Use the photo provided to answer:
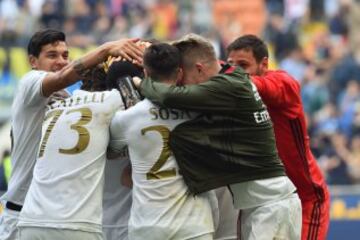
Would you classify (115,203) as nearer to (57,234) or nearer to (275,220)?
(57,234)

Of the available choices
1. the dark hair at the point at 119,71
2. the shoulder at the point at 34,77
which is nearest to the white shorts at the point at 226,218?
the dark hair at the point at 119,71

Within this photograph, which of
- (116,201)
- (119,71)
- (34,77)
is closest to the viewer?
(119,71)

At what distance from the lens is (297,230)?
7090mm

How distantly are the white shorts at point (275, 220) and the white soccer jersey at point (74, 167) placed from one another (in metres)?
0.94

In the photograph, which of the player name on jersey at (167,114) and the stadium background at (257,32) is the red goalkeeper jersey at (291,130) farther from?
the stadium background at (257,32)

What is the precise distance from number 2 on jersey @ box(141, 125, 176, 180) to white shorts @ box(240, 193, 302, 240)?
63 centimetres

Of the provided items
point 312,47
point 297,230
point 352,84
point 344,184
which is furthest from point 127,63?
point 312,47

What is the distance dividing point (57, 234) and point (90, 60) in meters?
1.08

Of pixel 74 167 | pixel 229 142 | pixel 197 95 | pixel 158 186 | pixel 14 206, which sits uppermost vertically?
pixel 197 95

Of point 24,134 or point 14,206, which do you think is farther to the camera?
point 14,206

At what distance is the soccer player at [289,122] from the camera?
7613mm

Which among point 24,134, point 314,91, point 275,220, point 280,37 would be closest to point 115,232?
point 24,134

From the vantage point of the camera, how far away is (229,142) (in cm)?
679

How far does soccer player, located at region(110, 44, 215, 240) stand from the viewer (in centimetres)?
670
